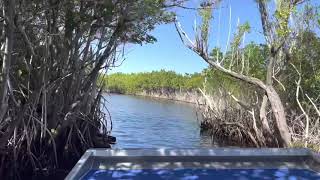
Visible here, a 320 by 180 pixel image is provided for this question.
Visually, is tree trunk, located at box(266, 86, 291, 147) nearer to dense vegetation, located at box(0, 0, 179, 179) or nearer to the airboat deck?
dense vegetation, located at box(0, 0, 179, 179)

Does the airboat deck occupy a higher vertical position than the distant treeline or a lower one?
lower

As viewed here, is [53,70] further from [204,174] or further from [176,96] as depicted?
[176,96]

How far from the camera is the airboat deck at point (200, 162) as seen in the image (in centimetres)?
468

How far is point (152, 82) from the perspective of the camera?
245 feet

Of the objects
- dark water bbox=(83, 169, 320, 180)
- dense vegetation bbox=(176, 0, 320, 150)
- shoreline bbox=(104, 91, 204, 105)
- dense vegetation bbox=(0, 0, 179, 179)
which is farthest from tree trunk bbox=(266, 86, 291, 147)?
shoreline bbox=(104, 91, 204, 105)

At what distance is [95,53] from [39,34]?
1.75 meters

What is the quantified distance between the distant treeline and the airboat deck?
52968mm

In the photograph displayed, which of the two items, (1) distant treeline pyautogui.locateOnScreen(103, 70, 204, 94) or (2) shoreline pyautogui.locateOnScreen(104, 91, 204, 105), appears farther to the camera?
(1) distant treeline pyautogui.locateOnScreen(103, 70, 204, 94)

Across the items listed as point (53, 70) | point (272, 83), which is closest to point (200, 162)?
point (53, 70)

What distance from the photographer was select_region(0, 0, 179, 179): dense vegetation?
6648mm

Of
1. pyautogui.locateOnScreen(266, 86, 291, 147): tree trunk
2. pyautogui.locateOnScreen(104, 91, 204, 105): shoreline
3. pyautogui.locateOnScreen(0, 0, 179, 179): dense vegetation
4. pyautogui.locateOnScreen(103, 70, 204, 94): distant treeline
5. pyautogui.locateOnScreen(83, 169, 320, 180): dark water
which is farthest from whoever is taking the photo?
pyautogui.locateOnScreen(103, 70, 204, 94): distant treeline

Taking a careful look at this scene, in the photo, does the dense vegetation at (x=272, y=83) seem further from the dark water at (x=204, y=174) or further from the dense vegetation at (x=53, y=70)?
the dark water at (x=204, y=174)

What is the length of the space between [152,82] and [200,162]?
69.9 m

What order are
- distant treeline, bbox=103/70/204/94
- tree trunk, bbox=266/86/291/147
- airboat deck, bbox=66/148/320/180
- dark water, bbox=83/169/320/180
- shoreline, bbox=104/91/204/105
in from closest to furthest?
1. dark water, bbox=83/169/320/180
2. airboat deck, bbox=66/148/320/180
3. tree trunk, bbox=266/86/291/147
4. shoreline, bbox=104/91/204/105
5. distant treeline, bbox=103/70/204/94
